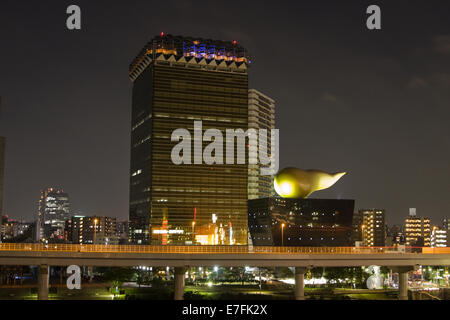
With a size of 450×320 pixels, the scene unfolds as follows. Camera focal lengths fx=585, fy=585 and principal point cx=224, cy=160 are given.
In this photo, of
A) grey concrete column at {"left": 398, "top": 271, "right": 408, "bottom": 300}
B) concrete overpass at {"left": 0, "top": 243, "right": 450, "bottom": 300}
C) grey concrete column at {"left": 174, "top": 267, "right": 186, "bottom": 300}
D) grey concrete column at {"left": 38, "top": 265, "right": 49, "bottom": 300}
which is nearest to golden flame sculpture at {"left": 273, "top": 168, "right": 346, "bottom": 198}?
concrete overpass at {"left": 0, "top": 243, "right": 450, "bottom": 300}

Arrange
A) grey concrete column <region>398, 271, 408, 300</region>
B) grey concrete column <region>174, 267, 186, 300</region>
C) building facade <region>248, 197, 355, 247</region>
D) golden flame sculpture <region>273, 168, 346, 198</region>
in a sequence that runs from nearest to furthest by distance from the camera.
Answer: grey concrete column <region>174, 267, 186, 300</region>, grey concrete column <region>398, 271, 408, 300</region>, golden flame sculpture <region>273, 168, 346, 198</region>, building facade <region>248, 197, 355, 247</region>

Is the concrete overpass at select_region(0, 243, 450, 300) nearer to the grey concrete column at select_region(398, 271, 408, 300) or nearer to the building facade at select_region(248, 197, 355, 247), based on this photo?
the grey concrete column at select_region(398, 271, 408, 300)

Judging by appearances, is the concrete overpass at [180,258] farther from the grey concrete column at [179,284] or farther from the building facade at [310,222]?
the building facade at [310,222]

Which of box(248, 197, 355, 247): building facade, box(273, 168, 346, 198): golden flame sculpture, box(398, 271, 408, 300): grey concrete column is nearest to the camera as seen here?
box(398, 271, 408, 300): grey concrete column

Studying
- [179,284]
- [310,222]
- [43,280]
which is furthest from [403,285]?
[310,222]

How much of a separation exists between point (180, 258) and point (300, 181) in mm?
37919

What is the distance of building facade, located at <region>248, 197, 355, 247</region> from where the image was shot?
582 feet

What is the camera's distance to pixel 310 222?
6973 inches

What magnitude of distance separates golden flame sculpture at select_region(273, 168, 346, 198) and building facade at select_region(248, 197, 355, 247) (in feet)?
237

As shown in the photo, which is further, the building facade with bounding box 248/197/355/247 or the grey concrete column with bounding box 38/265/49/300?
the building facade with bounding box 248/197/355/247
